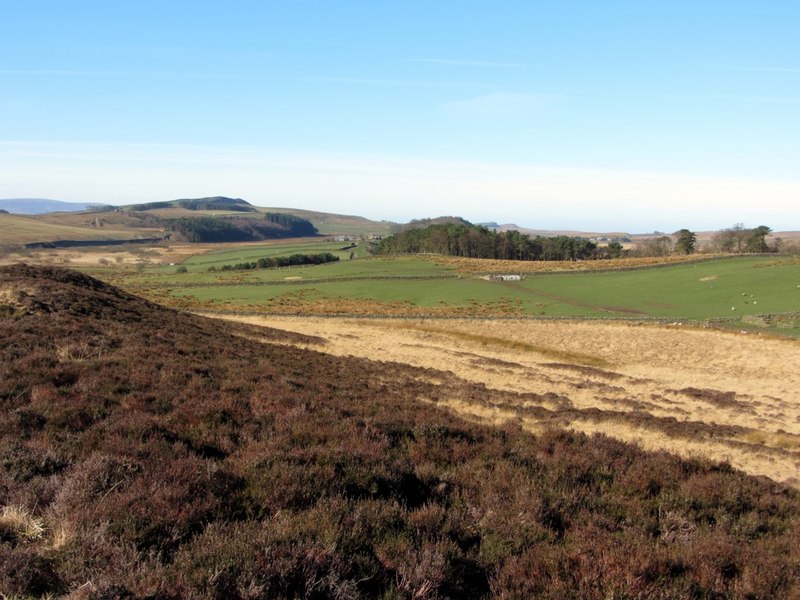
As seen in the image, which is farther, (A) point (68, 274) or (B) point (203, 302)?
(B) point (203, 302)

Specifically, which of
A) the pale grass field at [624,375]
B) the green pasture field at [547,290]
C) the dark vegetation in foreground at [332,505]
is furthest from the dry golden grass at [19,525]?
the green pasture field at [547,290]

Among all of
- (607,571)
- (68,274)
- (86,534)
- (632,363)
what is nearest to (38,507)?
(86,534)

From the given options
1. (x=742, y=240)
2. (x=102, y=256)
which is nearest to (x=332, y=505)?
(x=742, y=240)

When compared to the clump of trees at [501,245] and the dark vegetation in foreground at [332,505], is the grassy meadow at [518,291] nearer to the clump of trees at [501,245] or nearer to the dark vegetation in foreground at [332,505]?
the clump of trees at [501,245]

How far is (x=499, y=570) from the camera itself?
17.3ft

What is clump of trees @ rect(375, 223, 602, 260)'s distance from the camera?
6097 inches

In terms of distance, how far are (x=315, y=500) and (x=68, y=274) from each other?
33.1m

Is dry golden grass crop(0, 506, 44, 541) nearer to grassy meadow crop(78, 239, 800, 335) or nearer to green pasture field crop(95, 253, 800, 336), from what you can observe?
grassy meadow crop(78, 239, 800, 335)

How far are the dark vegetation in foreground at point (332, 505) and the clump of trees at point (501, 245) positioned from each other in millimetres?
150107

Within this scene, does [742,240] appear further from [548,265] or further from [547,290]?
[547,290]

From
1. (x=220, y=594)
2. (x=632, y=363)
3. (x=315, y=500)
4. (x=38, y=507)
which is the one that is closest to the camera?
(x=220, y=594)

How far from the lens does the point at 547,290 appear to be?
82.9m

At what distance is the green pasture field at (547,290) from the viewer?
63.3 metres

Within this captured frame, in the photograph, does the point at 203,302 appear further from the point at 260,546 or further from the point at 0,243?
the point at 0,243
